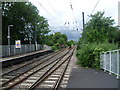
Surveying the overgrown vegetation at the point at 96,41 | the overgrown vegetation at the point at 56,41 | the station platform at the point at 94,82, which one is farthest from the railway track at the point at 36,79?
the overgrown vegetation at the point at 56,41

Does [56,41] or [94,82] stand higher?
[56,41]

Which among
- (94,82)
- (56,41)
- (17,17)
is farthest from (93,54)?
(56,41)

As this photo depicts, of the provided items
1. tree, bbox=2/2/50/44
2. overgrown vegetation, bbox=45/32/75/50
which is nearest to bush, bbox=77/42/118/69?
tree, bbox=2/2/50/44

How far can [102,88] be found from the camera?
5.12m

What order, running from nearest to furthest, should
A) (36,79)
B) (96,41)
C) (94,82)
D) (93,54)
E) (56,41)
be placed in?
(94,82)
(36,79)
(93,54)
(96,41)
(56,41)

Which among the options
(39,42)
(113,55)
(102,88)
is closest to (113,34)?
(113,55)

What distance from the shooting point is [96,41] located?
15.7 m

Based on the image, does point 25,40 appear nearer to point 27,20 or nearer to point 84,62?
point 27,20

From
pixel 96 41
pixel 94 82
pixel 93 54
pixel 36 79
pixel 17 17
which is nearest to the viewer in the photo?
pixel 94 82

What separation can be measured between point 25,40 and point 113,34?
23161mm

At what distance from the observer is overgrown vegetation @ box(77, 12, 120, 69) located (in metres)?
10.6

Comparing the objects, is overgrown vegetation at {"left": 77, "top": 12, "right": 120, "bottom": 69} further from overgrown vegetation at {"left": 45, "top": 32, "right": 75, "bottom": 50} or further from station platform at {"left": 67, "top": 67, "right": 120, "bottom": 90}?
overgrown vegetation at {"left": 45, "top": 32, "right": 75, "bottom": 50}

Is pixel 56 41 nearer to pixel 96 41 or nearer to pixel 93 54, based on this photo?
pixel 96 41

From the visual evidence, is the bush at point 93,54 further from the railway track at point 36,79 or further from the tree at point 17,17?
the tree at point 17,17
